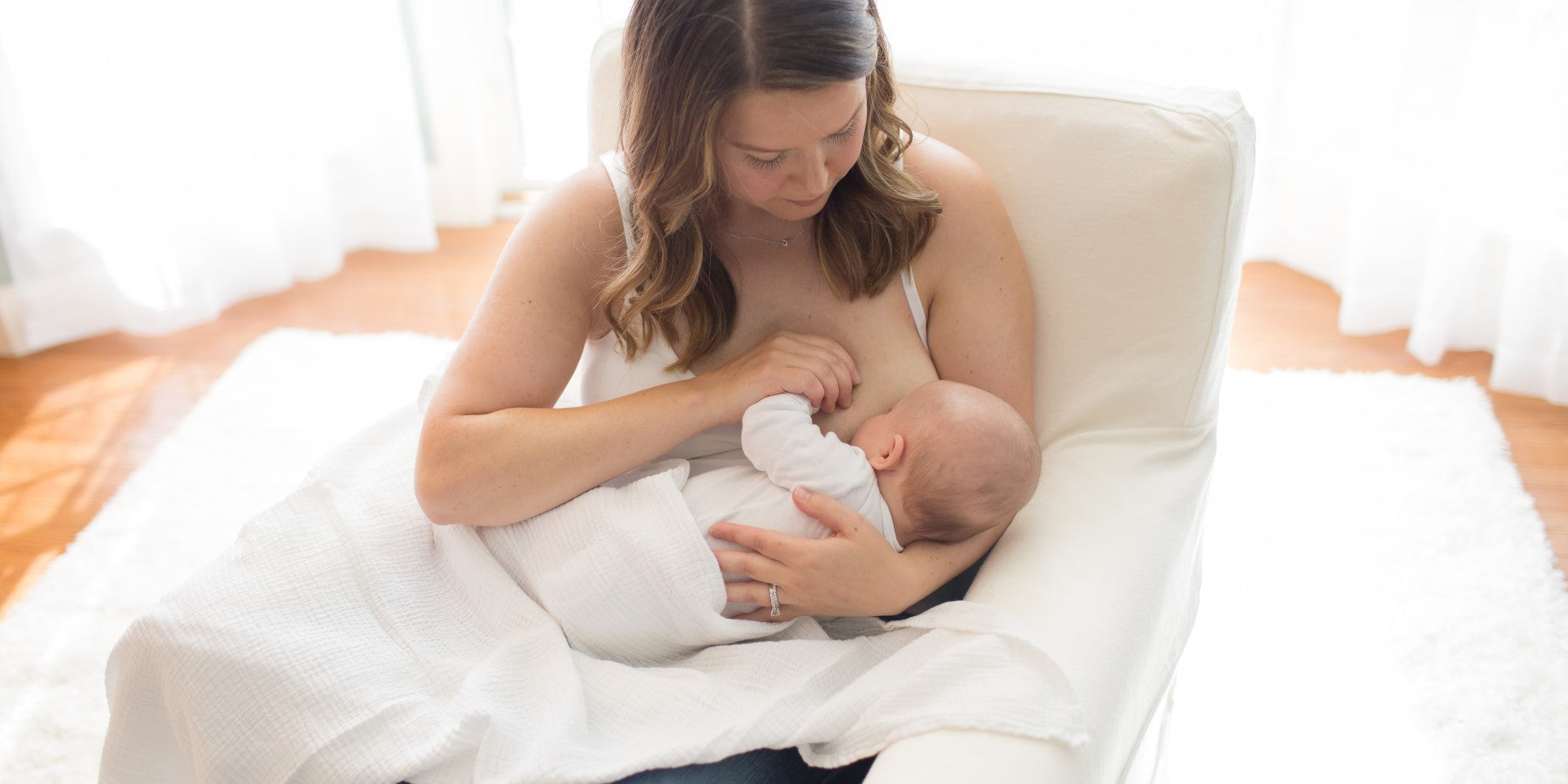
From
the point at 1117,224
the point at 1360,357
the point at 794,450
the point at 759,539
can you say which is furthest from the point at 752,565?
the point at 1360,357

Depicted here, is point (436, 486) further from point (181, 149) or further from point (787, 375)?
point (181, 149)

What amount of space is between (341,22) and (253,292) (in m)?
0.83

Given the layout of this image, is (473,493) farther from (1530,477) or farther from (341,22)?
(341,22)

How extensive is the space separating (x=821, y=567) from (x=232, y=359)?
242cm

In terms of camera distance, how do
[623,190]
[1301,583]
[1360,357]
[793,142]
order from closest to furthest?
[793,142], [623,190], [1301,583], [1360,357]

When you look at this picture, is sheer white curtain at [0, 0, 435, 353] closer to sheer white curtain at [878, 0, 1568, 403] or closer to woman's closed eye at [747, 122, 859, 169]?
sheer white curtain at [878, 0, 1568, 403]

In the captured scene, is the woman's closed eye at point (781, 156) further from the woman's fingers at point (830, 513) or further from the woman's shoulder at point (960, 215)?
the woman's fingers at point (830, 513)

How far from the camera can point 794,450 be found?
1375 millimetres

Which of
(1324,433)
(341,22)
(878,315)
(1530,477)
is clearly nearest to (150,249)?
(341,22)

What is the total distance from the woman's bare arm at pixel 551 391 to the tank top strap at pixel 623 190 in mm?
11

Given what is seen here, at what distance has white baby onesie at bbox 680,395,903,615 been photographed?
138cm

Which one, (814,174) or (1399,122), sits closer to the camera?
(814,174)

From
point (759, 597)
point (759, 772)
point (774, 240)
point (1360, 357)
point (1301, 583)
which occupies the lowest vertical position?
point (1301, 583)

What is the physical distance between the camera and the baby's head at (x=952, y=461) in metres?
1.35
